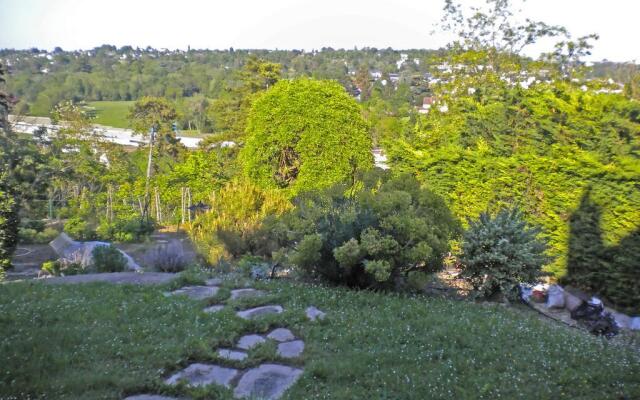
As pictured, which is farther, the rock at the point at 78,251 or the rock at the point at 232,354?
the rock at the point at 78,251

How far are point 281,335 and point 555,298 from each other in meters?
4.11

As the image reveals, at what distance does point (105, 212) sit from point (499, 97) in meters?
A: 12.9

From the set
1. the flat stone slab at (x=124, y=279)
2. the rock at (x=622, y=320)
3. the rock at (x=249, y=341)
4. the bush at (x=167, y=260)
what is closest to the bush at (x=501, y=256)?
the rock at (x=622, y=320)

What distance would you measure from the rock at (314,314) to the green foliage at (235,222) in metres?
3.12

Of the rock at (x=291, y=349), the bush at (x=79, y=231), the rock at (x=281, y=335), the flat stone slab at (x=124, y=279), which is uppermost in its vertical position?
the rock at (x=291, y=349)

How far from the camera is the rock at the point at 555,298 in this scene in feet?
21.6

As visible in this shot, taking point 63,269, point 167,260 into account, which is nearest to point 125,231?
point 63,269

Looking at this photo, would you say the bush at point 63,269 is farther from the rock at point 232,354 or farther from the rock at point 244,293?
the rock at point 232,354

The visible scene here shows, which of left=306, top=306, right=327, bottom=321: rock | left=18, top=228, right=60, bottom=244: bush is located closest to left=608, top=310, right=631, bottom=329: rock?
left=306, top=306, right=327, bottom=321: rock

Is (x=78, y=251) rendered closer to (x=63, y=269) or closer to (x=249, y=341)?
(x=63, y=269)

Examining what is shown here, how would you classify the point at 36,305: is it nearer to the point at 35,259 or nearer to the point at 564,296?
the point at 564,296

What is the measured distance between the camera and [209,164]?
50.0 ft

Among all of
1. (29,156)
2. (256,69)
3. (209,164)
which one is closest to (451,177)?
(209,164)

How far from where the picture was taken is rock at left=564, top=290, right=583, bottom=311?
20.8ft
